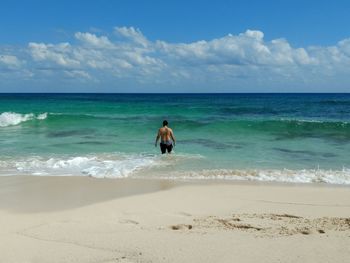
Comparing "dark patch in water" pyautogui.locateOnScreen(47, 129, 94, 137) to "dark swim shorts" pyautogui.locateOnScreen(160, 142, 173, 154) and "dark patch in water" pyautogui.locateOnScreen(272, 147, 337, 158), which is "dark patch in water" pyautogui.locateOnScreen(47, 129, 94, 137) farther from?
"dark patch in water" pyautogui.locateOnScreen(272, 147, 337, 158)

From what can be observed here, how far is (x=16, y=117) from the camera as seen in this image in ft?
90.2

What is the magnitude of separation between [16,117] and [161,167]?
1945 cm

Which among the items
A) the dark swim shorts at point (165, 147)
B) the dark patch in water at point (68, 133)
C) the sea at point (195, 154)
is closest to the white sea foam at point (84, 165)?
the sea at point (195, 154)

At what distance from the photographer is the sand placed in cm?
472

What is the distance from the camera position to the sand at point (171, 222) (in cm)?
472

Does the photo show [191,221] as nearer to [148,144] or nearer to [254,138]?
[148,144]

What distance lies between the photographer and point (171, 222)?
6008 millimetres

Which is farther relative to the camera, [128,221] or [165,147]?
[165,147]


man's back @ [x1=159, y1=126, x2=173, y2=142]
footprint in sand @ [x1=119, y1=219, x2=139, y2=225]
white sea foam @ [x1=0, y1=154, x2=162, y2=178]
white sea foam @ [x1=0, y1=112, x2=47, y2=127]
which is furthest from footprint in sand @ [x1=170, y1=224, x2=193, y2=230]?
white sea foam @ [x1=0, y1=112, x2=47, y2=127]

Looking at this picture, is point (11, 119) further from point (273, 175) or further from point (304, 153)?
point (273, 175)

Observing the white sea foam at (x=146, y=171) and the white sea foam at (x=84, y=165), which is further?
the white sea foam at (x=84, y=165)

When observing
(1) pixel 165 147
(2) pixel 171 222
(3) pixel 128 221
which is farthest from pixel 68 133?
(2) pixel 171 222

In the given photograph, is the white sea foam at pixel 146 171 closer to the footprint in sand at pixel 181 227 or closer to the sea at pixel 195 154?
the sea at pixel 195 154

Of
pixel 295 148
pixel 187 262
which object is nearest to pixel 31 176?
pixel 187 262
